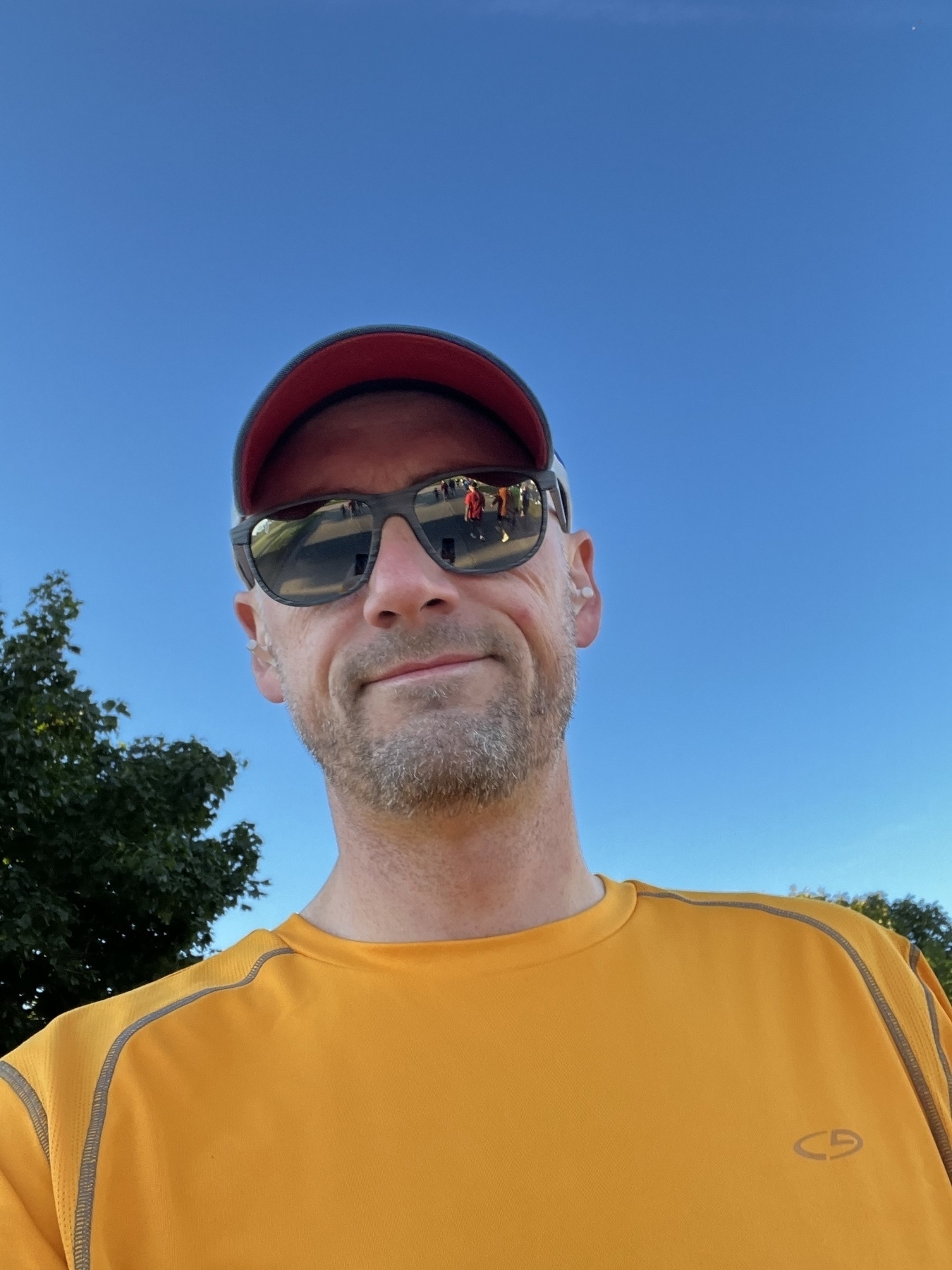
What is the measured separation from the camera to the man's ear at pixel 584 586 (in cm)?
282

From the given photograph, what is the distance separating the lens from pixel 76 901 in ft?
39.5

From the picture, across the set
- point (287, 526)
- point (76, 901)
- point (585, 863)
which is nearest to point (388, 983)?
point (585, 863)

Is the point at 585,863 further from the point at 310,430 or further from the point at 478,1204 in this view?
the point at 310,430

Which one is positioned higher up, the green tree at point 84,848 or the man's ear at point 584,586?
the green tree at point 84,848

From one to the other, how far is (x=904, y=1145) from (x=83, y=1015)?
5.55ft

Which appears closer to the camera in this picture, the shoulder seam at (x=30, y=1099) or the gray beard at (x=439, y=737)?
the shoulder seam at (x=30, y=1099)

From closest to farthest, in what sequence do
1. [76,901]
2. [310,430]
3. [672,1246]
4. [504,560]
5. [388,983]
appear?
[672,1246]
[388,983]
[504,560]
[310,430]
[76,901]

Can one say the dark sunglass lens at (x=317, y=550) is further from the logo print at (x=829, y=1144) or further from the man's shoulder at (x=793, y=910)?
the logo print at (x=829, y=1144)

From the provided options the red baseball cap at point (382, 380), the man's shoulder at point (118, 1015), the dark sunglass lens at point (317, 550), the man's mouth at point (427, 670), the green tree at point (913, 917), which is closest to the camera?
the man's shoulder at point (118, 1015)

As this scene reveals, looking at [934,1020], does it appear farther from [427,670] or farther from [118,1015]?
[118,1015]

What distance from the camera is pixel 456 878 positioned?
2.25 metres

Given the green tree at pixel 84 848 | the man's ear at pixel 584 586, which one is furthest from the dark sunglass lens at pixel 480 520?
the green tree at pixel 84 848

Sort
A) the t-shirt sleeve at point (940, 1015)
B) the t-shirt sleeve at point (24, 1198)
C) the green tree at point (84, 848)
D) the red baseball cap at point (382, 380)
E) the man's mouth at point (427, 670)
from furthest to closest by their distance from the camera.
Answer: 1. the green tree at point (84, 848)
2. the red baseball cap at point (382, 380)
3. the man's mouth at point (427, 670)
4. the t-shirt sleeve at point (940, 1015)
5. the t-shirt sleeve at point (24, 1198)

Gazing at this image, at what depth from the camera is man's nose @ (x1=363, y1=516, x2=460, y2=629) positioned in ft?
7.57
